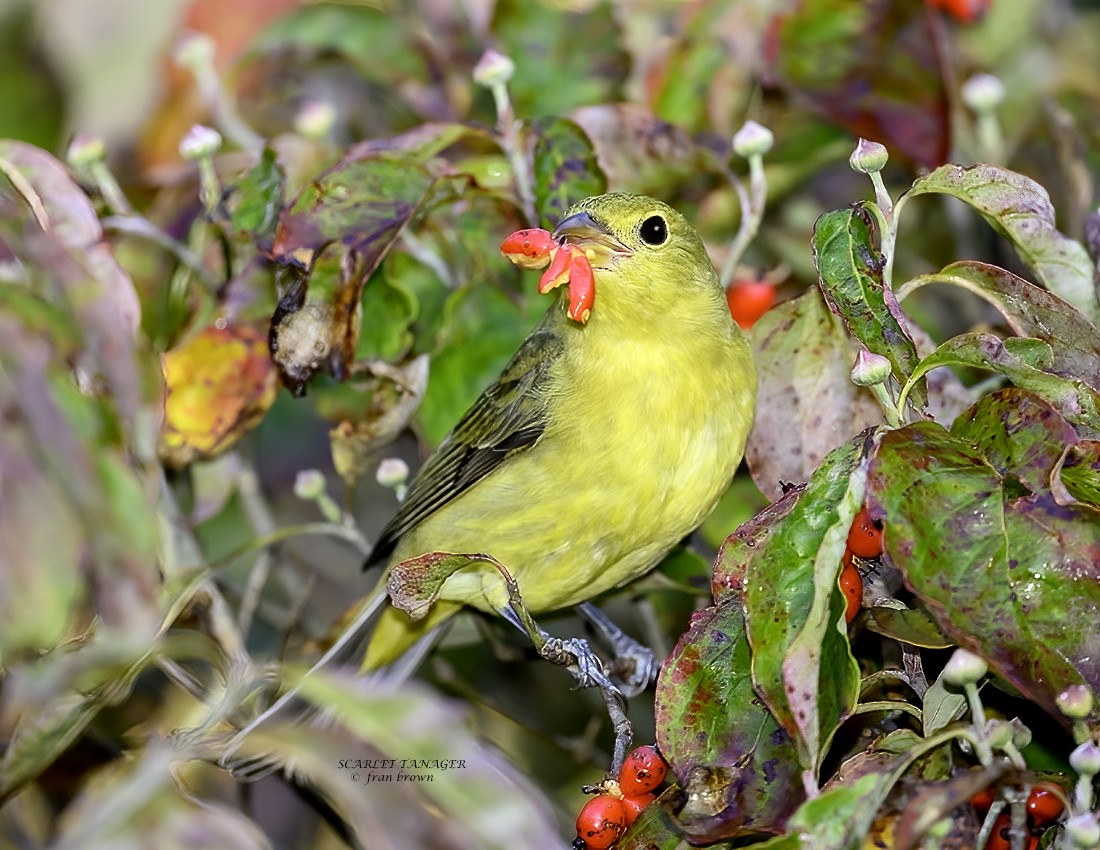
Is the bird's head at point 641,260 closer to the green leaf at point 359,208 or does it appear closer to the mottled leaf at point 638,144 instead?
the mottled leaf at point 638,144

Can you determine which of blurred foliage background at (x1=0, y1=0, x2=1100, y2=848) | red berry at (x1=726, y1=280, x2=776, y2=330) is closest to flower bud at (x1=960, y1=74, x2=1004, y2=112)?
blurred foliage background at (x1=0, y1=0, x2=1100, y2=848)

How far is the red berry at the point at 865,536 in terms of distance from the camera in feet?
7.55

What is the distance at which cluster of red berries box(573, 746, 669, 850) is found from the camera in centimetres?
242

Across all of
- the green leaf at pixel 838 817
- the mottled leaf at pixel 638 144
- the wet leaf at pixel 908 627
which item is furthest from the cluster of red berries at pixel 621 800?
the mottled leaf at pixel 638 144

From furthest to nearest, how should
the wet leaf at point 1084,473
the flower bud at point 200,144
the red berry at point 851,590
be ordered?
the flower bud at point 200,144 → the red berry at point 851,590 → the wet leaf at point 1084,473

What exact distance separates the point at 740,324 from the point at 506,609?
101 cm

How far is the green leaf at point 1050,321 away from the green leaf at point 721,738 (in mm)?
674

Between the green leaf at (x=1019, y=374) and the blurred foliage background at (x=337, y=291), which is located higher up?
the green leaf at (x=1019, y=374)

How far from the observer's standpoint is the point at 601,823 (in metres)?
2.42

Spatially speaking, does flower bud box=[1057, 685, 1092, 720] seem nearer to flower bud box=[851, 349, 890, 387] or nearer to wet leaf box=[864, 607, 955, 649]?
wet leaf box=[864, 607, 955, 649]

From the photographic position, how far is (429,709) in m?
1.85

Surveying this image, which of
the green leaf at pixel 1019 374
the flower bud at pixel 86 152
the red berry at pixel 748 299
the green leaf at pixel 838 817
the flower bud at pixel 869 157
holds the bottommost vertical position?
the red berry at pixel 748 299

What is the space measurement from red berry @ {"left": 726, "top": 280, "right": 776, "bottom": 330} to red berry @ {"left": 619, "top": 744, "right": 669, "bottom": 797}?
53.5 inches

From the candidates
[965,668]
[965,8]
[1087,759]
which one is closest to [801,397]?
[965,668]
